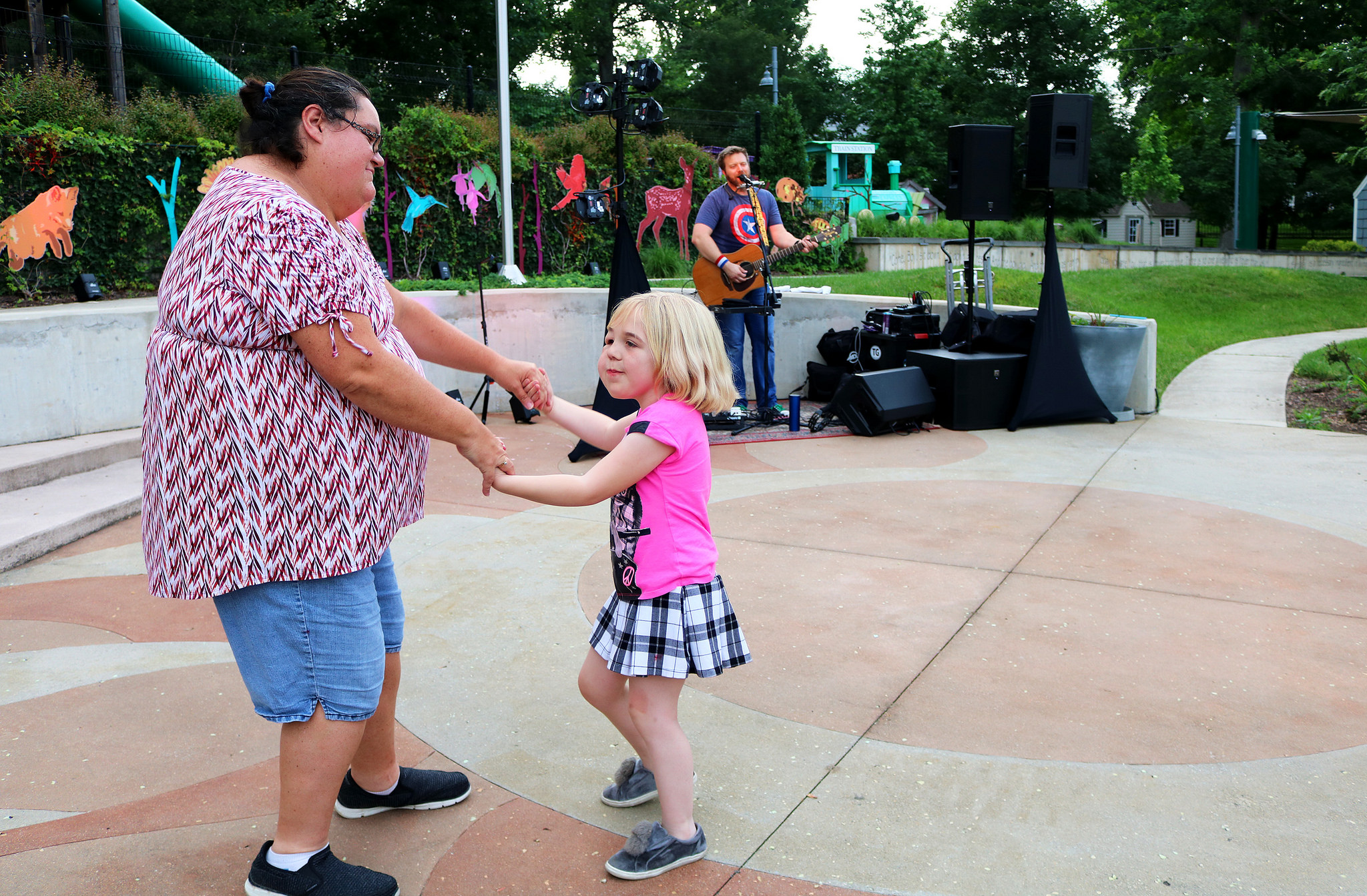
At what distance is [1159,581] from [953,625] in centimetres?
113

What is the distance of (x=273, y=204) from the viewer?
193cm

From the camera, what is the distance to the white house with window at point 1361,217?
1096 inches

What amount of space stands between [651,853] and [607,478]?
0.88 metres

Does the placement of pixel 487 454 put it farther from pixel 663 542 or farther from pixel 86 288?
pixel 86 288

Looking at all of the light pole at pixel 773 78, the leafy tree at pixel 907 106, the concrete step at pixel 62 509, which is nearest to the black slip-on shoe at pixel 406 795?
the concrete step at pixel 62 509

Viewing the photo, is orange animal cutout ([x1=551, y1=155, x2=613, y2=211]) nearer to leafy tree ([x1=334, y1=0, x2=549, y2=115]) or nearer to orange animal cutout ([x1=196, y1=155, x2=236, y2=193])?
orange animal cutout ([x1=196, y1=155, x2=236, y2=193])

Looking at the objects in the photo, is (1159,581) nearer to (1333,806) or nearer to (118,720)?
(1333,806)

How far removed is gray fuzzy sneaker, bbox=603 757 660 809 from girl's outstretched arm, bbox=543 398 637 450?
2.85 feet

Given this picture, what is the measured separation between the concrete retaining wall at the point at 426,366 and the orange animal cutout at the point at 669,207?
4758 millimetres

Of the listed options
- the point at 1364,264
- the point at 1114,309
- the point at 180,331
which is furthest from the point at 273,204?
the point at 1364,264

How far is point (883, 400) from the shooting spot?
301 inches

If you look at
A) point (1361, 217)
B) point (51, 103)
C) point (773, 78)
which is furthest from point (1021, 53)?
point (51, 103)

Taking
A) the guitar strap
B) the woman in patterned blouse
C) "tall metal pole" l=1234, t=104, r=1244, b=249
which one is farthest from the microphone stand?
"tall metal pole" l=1234, t=104, r=1244, b=249

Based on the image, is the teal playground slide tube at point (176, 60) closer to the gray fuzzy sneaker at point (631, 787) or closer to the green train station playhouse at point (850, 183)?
the gray fuzzy sneaker at point (631, 787)
